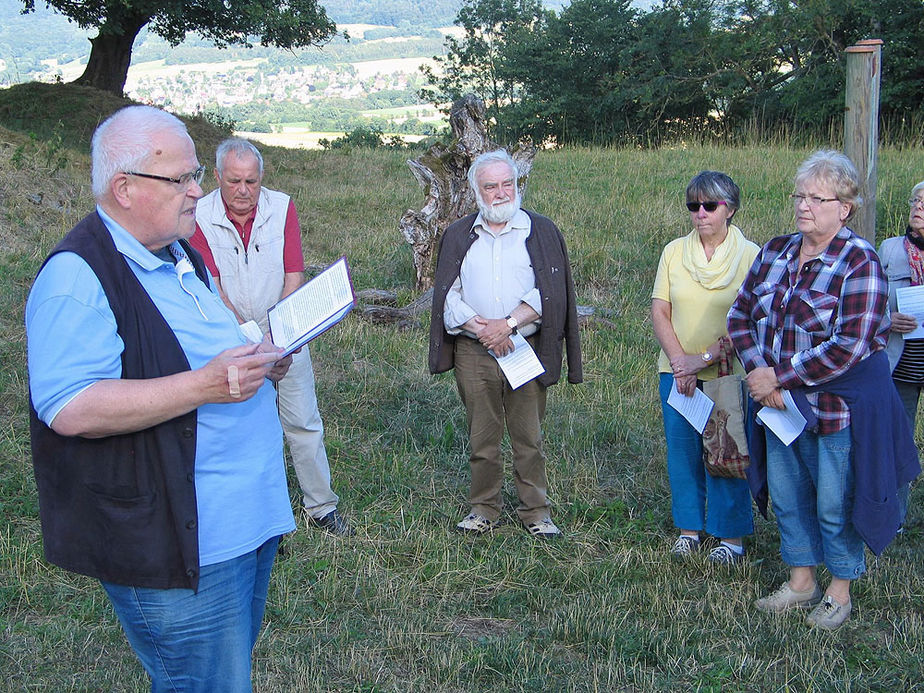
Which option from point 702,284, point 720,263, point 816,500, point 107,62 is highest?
point 107,62

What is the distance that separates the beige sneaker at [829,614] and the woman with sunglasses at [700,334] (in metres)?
0.63

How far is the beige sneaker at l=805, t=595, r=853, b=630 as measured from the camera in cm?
416

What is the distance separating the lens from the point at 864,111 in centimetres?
661

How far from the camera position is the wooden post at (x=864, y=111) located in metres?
6.52

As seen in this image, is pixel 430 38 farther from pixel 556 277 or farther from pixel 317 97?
pixel 556 277

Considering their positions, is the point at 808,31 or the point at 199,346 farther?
the point at 808,31

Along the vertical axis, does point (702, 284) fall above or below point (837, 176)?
below

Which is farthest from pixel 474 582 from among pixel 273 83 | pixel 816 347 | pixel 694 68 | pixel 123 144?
pixel 273 83

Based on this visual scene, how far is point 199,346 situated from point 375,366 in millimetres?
5038

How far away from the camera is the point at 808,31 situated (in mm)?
21797

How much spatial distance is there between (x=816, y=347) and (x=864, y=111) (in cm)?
338

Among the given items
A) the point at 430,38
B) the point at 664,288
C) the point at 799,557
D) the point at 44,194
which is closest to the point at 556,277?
the point at 664,288

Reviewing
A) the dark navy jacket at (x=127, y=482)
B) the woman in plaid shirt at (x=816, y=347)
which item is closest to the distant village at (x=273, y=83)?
the woman in plaid shirt at (x=816, y=347)

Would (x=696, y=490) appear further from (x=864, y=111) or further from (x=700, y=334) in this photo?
(x=864, y=111)
